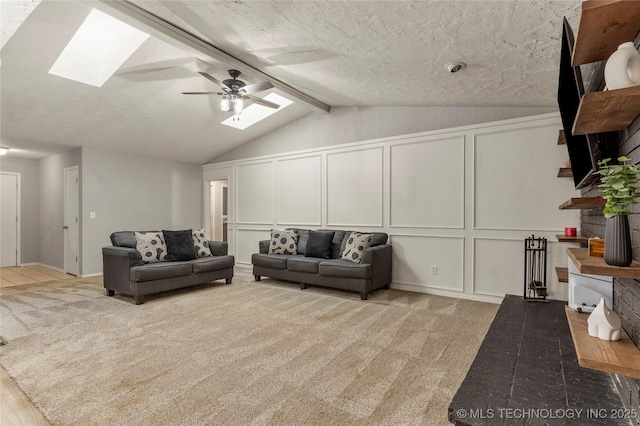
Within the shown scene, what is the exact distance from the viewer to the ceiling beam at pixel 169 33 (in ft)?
9.00

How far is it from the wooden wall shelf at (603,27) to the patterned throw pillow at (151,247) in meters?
4.75

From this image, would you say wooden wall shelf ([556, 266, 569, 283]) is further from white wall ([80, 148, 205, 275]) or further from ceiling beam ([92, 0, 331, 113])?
white wall ([80, 148, 205, 275])

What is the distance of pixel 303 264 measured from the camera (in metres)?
4.75

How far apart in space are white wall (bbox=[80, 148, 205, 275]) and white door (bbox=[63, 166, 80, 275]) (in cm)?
24

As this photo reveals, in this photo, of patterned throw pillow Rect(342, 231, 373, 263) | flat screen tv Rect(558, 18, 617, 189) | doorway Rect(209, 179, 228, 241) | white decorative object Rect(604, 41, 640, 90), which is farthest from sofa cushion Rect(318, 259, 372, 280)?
doorway Rect(209, 179, 228, 241)

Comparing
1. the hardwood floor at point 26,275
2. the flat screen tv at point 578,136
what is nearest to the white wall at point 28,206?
the hardwood floor at point 26,275

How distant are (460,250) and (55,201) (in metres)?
7.85

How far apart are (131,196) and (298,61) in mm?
4804

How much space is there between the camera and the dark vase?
45.8 inches

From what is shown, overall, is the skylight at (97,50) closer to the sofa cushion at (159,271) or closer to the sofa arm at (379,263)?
the sofa cushion at (159,271)

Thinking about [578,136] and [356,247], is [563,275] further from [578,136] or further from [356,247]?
[356,247]

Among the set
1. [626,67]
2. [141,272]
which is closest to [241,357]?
[141,272]

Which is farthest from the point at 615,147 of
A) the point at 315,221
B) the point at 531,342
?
the point at 315,221

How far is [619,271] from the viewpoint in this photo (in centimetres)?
114
